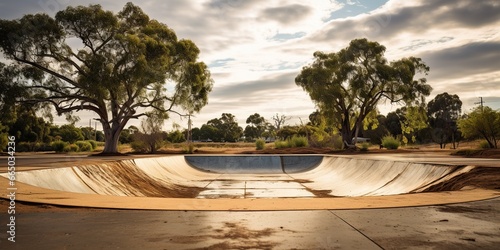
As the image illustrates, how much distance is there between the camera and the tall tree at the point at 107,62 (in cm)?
2562

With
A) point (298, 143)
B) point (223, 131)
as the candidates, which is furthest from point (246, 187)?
point (223, 131)

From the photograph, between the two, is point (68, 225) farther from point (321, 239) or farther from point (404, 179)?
point (404, 179)

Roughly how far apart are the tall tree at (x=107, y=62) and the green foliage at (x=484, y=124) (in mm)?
20609

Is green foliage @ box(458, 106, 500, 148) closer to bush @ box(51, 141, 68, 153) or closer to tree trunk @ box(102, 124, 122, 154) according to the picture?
tree trunk @ box(102, 124, 122, 154)

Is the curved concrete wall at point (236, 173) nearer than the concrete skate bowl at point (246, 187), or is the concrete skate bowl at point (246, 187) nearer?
the concrete skate bowl at point (246, 187)

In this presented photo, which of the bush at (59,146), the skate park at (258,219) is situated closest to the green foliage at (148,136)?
the bush at (59,146)

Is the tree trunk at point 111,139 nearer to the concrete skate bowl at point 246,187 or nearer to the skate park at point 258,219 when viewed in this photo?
the concrete skate bowl at point 246,187

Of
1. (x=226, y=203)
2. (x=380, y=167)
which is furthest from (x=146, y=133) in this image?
(x=226, y=203)

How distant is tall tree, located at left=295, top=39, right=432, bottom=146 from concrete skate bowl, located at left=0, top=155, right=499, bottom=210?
12.9m

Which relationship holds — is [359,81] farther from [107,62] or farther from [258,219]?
[258,219]

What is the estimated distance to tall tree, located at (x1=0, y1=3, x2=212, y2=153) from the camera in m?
25.6

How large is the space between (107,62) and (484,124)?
1074 inches

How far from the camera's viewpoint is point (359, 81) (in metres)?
31.7

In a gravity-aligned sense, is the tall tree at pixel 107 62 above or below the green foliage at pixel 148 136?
above
